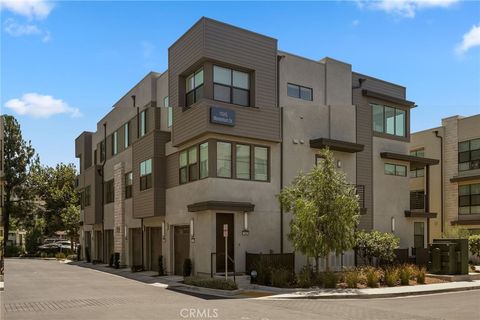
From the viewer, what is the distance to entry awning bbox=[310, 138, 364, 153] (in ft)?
87.2

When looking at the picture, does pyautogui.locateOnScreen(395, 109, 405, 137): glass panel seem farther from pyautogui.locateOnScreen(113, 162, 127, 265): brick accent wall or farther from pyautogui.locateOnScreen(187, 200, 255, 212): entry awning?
pyautogui.locateOnScreen(113, 162, 127, 265): brick accent wall

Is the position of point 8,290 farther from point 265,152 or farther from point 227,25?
point 227,25

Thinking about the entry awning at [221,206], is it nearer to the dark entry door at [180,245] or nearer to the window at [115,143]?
the dark entry door at [180,245]

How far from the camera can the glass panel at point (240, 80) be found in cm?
2495

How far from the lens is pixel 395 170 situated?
104ft

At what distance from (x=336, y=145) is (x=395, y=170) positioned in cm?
639

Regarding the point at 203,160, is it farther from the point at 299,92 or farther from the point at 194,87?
the point at 299,92

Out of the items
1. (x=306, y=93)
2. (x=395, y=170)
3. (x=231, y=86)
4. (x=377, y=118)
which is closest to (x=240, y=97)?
(x=231, y=86)

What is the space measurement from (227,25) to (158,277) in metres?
13.0

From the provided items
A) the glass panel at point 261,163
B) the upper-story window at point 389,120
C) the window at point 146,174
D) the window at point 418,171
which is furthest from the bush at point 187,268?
the window at point 418,171

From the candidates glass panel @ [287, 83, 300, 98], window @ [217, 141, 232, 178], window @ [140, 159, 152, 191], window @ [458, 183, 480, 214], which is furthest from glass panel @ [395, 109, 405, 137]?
window @ [140, 159, 152, 191]

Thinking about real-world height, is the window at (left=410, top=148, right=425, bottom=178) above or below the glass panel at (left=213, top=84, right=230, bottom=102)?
below

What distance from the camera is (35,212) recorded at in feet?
33.0

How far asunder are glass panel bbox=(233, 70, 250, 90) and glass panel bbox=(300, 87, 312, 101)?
3410 millimetres
